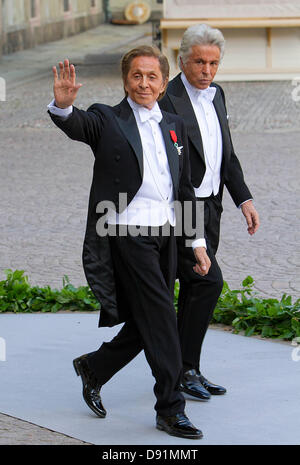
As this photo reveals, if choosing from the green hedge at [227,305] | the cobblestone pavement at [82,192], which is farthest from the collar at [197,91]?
the cobblestone pavement at [82,192]

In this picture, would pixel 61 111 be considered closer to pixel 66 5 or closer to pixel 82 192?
pixel 82 192

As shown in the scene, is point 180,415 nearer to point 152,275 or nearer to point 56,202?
point 152,275

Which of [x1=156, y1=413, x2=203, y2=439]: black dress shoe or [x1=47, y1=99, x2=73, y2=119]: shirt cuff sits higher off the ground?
[x1=47, y1=99, x2=73, y2=119]: shirt cuff

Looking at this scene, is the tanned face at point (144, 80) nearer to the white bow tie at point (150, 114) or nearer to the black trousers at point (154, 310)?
the white bow tie at point (150, 114)

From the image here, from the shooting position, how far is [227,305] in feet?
21.7

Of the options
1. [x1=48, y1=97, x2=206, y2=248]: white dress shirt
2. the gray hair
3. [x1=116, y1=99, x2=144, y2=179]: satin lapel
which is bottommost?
[x1=48, y1=97, x2=206, y2=248]: white dress shirt

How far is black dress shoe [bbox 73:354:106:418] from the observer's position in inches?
194

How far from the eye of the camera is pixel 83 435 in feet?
15.3

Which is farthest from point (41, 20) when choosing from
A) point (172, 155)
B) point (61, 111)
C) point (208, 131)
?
point (61, 111)

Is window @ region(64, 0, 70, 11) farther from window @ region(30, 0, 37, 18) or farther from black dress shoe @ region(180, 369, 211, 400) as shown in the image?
black dress shoe @ region(180, 369, 211, 400)

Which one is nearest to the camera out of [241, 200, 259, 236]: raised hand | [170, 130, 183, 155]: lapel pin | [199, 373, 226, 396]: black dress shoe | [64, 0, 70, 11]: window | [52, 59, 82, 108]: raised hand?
[52, 59, 82, 108]: raised hand

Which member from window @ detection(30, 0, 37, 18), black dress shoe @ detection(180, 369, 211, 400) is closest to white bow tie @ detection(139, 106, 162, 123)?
black dress shoe @ detection(180, 369, 211, 400)

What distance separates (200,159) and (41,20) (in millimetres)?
31376

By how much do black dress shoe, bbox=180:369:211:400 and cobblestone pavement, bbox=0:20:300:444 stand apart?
0.80m
